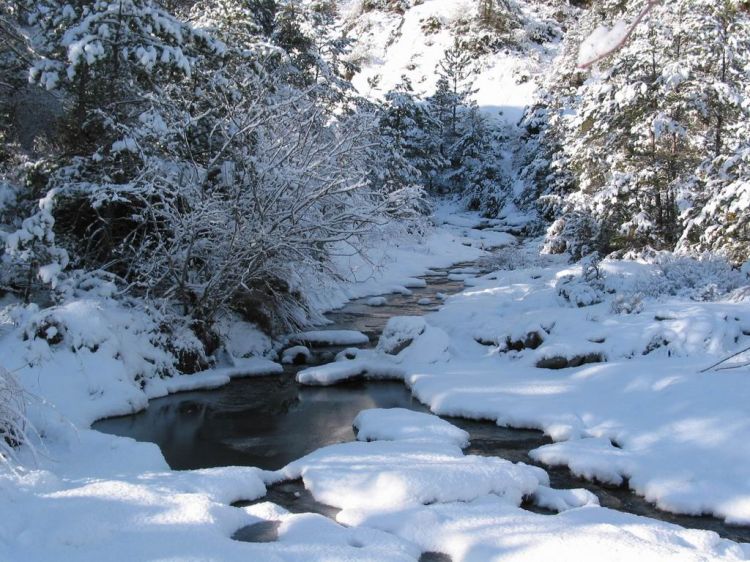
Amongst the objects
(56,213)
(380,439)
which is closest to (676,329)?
(380,439)

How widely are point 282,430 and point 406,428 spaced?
156cm

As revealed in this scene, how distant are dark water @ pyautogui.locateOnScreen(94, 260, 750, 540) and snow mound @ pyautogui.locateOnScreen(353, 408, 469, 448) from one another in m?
0.18

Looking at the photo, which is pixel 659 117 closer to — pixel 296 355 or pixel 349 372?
pixel 349 372

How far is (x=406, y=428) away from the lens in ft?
22.7

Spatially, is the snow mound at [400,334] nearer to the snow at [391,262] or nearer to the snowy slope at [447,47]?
the snow at [391,262]

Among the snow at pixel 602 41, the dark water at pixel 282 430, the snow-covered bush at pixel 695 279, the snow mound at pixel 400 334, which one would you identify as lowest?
the dark water at pixel 282 430

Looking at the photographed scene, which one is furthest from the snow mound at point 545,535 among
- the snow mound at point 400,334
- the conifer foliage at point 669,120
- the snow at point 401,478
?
the conifer foliage at point 669,120

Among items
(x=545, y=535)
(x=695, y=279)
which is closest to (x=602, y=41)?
(x=545, y=535)

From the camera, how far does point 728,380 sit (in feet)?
22.7

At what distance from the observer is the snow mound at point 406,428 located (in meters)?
6.73

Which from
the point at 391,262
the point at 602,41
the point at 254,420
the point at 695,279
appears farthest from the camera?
the point at 391,262

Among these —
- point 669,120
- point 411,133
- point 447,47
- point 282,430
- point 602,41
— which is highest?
point 447,47

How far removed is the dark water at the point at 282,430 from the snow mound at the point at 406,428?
0.59 ft

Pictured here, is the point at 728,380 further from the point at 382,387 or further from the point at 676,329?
the point at 382,387
